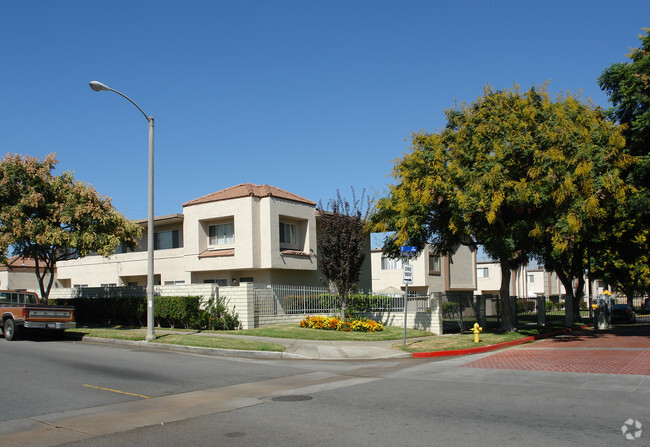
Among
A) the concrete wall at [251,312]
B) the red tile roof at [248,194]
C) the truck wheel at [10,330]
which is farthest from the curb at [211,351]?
the red tile roof at [248,194]

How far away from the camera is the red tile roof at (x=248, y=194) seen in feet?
106

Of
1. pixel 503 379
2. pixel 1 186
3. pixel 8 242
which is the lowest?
pixel 503 379

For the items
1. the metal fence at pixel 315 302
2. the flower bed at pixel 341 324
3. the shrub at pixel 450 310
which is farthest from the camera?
the shrub at pixel 450 310

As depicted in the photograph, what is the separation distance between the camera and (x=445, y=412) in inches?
342

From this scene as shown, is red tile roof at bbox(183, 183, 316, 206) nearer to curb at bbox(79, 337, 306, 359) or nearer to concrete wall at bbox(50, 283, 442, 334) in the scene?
concrete wall at bbox(50, 283, 442, 334)

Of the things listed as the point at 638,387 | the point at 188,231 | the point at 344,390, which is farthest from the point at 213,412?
the point at 188,231

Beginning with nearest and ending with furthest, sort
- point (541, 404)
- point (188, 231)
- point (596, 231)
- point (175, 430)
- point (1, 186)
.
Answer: point (175, 430) → point (541, 404) → point (1, 186) → point (596, 231) → point (188, 231)

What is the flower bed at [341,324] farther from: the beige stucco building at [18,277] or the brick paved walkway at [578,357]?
the beige stucco building at [18,277]

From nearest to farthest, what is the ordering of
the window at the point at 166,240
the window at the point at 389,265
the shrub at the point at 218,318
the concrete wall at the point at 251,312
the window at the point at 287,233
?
the shrub at the point at 218,318, the concrete wall at the point at 251,312, the window at the point at 287,233, the window at the point at 166,240, the window at the point at 389,265

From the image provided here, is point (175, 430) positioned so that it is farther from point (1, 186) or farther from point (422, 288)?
point (422, 288)

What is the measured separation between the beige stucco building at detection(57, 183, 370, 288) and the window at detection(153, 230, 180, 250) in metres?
0.07

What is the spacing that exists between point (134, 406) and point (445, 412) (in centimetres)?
494

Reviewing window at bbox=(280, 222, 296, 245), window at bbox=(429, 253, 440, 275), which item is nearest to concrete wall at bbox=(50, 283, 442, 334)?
window at bbox=(280, 222, 296, 245)

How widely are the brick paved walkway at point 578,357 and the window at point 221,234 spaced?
59.8 feet
